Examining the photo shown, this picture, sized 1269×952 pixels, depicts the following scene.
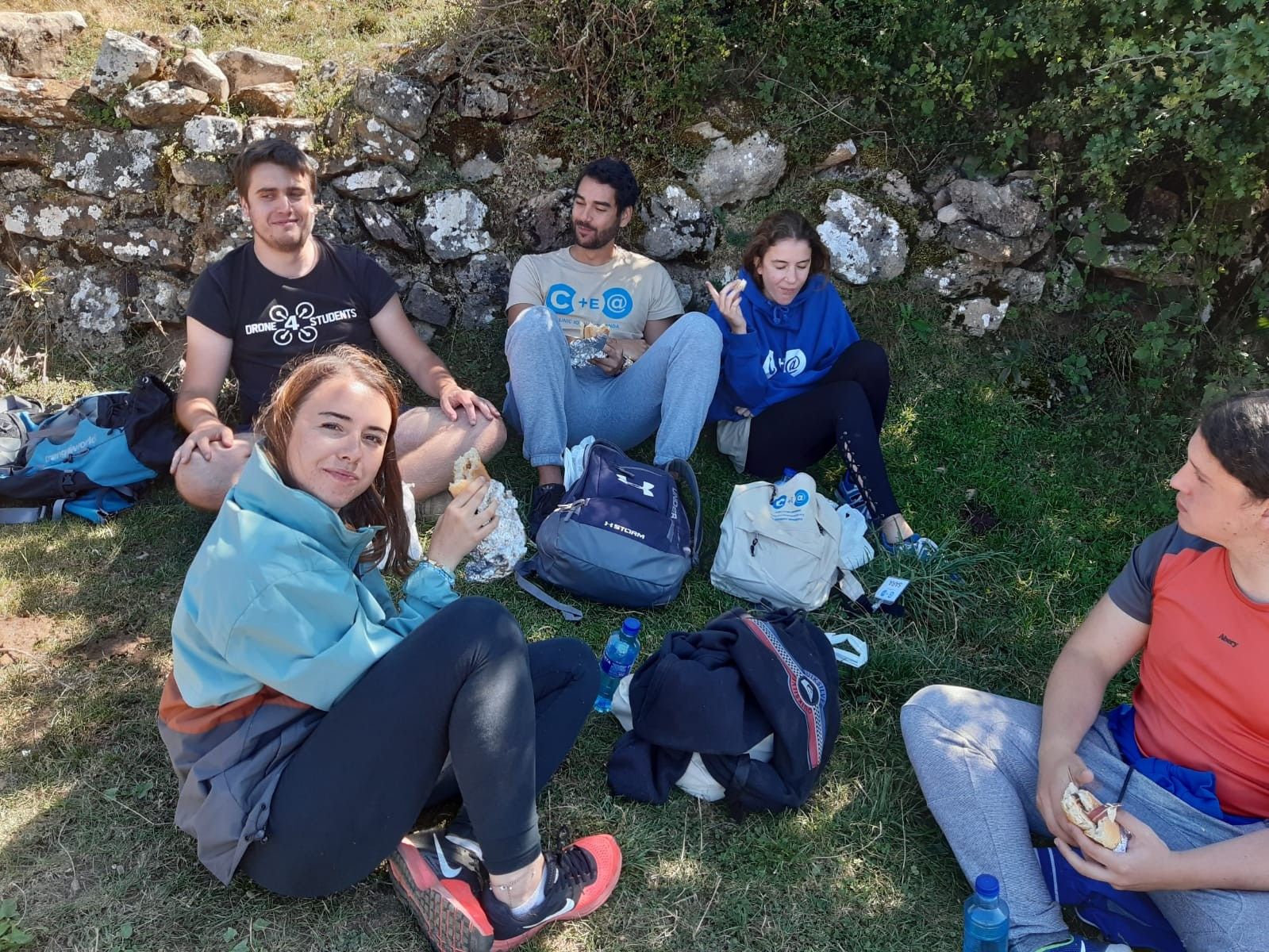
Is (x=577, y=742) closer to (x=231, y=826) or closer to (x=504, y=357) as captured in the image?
(x=231, y=826)

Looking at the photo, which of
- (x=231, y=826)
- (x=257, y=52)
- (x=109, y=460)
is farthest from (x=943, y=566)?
(x=257, y=52)

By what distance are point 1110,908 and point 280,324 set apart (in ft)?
12.0

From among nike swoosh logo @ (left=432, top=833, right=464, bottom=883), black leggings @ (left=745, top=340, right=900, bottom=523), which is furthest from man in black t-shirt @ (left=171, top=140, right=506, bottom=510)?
nike swoosh logo @ (left=432, top=833, right=464, bottom=883)

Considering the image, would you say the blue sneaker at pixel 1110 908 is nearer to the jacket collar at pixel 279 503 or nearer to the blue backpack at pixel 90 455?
the jacket collar at pixel 279 503

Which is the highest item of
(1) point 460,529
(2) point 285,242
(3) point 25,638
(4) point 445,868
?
(2) point 285,242

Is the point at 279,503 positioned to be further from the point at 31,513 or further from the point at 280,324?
the point at 31,513

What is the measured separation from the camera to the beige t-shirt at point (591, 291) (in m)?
4.58

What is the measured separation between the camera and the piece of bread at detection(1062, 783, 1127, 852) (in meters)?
2.18

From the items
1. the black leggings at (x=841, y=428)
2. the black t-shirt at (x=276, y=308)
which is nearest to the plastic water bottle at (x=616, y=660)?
the black leggings at (x=841, y=428)

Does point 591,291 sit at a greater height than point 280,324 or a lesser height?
greater

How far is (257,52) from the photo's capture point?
5.09 m

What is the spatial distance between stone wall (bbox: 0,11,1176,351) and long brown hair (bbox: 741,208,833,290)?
0.72m

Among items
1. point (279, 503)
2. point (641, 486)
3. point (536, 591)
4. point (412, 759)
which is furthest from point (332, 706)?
point (641, 486)

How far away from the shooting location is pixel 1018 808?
2.51 meters
